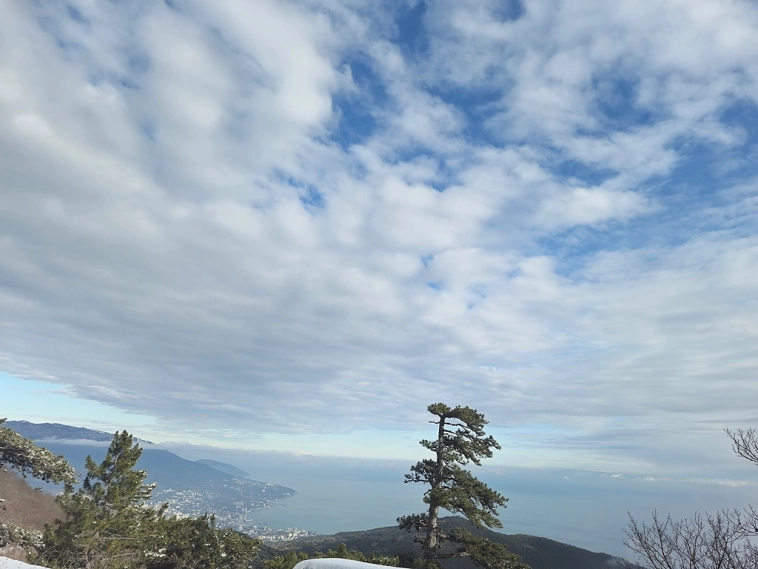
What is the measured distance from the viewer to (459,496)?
17.9m

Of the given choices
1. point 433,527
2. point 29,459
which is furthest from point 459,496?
point 29,459

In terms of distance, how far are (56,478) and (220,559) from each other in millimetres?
9425

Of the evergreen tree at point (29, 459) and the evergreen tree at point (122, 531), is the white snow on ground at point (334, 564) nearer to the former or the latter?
the evergreen tree at point (122, 531)

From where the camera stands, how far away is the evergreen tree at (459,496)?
17.5m

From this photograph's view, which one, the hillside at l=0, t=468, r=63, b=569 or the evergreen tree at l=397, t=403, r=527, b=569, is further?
the hillside at l=0, t=468, r=63, b=569

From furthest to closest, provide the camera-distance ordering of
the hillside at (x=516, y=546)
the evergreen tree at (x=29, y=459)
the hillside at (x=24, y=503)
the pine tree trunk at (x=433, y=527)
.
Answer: the hillside at (x=516, y=546)
the hillside at (x=24, y=503)
the evergreen tree at (x=29, y=459)
the pine tree trunk at (x=433, y=527)

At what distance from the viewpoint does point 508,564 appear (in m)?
17.1

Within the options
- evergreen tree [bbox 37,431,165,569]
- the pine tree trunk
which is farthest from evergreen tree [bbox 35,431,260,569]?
the pine tree trunk

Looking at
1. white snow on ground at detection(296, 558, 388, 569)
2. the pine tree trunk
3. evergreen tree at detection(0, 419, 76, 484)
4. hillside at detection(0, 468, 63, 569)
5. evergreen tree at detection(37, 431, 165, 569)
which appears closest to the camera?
white snow on ground at detection(296, 558, 388, 569)

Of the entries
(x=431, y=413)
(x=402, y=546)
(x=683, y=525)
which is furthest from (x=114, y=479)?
(x=402, y=546)

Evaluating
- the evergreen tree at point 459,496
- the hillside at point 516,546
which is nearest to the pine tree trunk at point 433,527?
the evergreen tree at point 459,496

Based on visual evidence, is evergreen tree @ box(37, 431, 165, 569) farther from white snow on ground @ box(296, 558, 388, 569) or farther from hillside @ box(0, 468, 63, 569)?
hillside @ box(0, 468, 63, 569)

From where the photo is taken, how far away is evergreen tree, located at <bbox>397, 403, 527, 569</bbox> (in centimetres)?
1747

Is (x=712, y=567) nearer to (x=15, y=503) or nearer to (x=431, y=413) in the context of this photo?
(x=431, y=413)
